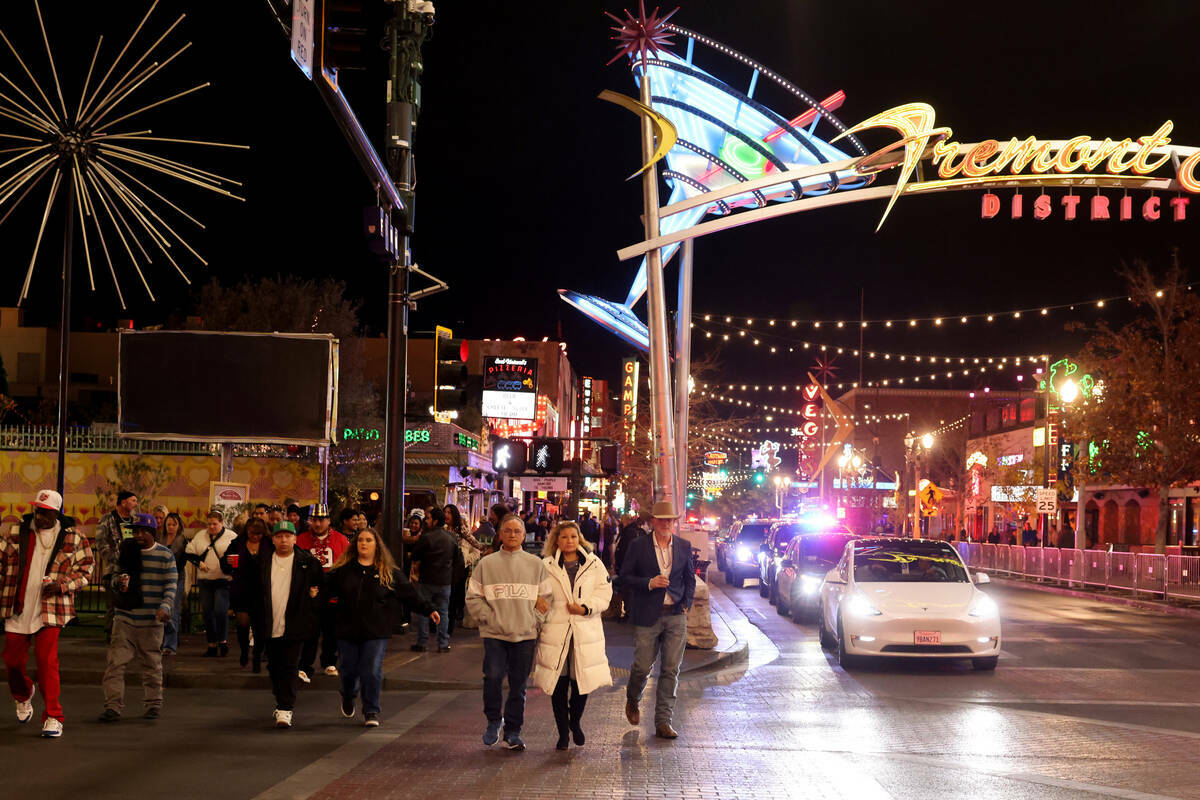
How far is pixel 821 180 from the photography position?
26016mm

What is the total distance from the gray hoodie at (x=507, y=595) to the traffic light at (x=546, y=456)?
10.9m

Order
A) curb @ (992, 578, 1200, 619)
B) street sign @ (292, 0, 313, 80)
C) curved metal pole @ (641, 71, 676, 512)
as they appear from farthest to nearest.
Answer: curb @ (992, 578, 1200, 619), curved metal pole @ (641, 71, 676, 512), street sign @ (292, 0, 313, 80)

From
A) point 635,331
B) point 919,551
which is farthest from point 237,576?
point 635,331

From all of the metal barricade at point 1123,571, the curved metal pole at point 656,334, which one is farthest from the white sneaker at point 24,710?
the metal barricade at point 1123,571

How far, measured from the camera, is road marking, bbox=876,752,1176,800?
8.16 m

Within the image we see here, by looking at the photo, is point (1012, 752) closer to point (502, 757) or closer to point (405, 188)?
point (502, 757)

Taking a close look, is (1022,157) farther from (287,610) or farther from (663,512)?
(287,610)

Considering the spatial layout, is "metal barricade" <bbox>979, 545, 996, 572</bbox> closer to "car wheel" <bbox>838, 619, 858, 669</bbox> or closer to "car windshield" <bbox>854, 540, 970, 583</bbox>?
"car windshield" <bbox>854, 540, 970, 583</bbox>

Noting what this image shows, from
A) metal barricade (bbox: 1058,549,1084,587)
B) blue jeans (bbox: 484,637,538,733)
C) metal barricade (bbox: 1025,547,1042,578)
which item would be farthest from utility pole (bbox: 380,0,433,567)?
metal barricade (bbox: 1025,547,1042,578)

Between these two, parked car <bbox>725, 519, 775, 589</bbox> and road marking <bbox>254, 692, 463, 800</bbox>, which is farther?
parked car <bbox>725, 519, 775, 589</bbox>

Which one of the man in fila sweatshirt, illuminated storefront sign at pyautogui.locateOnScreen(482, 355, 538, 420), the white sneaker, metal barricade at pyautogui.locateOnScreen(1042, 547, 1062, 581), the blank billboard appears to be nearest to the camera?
the man in fila sweatshirt

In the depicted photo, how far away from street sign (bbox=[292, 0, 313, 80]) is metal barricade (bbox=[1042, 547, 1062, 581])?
32.6 m

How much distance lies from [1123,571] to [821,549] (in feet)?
40.7

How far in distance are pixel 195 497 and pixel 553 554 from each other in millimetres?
23451
